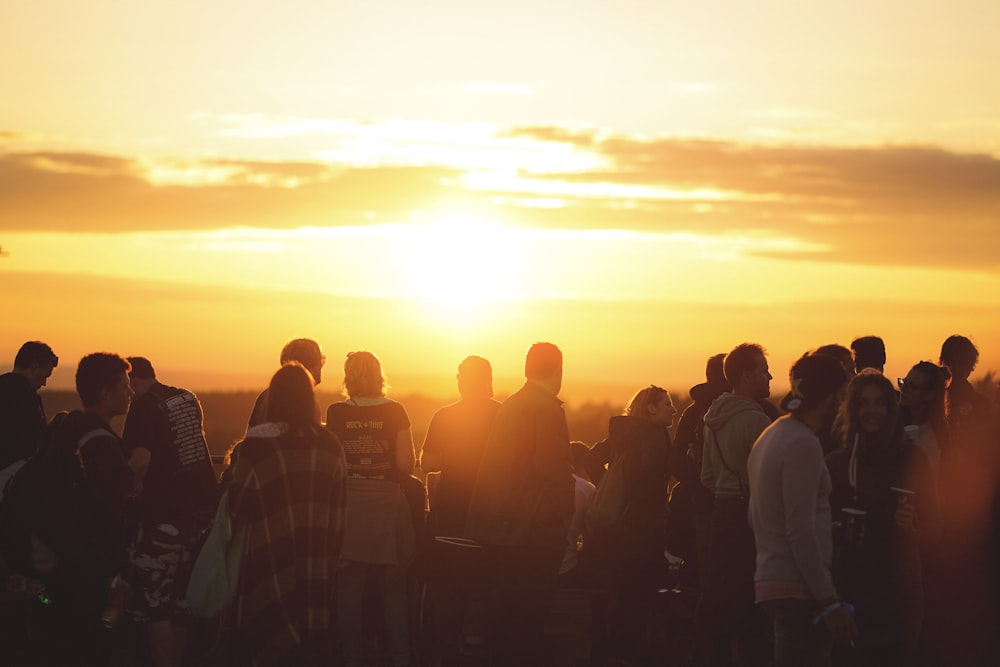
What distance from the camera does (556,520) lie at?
879 centimetres

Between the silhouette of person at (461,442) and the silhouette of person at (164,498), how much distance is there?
1.54m

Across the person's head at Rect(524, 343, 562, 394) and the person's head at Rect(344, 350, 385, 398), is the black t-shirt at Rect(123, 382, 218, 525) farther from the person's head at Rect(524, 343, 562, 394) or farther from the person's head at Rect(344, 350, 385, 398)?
the person's head at Rect(524, 343, 562, 394)

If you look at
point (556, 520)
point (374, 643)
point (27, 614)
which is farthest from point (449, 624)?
point (27, 614)

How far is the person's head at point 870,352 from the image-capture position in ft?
33.6

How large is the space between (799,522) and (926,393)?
3.14 metres

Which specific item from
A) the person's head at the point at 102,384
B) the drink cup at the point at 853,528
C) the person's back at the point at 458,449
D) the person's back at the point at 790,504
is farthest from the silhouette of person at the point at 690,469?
the person's head at the point at 102,384

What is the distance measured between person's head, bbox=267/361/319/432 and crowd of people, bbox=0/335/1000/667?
2 cm

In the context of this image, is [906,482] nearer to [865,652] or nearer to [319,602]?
[865,652]

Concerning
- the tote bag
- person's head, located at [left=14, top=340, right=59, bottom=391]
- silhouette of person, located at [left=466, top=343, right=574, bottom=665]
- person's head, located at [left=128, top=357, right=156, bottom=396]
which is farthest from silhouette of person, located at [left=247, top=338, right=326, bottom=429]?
person's head, located at [left=14, top=340, right=59, bottom=391]

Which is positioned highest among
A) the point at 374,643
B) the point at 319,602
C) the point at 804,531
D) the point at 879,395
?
the point at 879,395

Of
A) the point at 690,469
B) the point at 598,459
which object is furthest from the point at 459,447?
the point at 690,469

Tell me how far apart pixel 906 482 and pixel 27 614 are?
606cm

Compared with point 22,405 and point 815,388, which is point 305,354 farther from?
point 815,388

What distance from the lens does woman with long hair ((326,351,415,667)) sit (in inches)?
386
